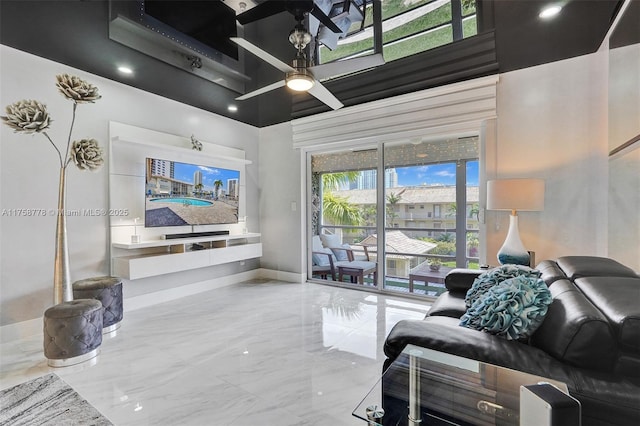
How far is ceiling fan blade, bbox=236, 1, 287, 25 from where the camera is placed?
231 centimetres

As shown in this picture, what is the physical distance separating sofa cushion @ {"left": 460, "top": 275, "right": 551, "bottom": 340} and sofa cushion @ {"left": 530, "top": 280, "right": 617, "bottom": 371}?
0.16 ft

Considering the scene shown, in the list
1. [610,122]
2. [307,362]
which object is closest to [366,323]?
[307,362]

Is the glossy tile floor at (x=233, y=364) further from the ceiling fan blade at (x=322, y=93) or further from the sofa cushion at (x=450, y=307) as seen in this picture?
the ceiling fan blade at (x=322, y=93)

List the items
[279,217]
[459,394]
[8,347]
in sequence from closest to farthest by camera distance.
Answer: [459,394] → [8,347] → [279,217]

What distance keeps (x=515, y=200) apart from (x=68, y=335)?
3918 mm

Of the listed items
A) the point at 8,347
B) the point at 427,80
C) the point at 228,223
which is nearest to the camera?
the point at 8,347

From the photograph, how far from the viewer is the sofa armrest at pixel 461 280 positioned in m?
2.52

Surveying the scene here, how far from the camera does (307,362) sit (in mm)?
2348

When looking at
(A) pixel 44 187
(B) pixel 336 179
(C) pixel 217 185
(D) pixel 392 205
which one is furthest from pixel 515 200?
(A) pixel 44 187

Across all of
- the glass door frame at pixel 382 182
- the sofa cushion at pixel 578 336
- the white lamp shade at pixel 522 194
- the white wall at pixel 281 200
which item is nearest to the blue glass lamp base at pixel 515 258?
the white lamp shade at pixel 522 194

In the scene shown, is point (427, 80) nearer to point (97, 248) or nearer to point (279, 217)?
point (279, 217)

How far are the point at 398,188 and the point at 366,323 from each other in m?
1.93

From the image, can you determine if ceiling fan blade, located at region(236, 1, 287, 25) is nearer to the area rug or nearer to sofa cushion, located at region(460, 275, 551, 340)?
sofa cushion, located at region(460, 275, 551, 340)

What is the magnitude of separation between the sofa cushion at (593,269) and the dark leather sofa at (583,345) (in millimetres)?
217
